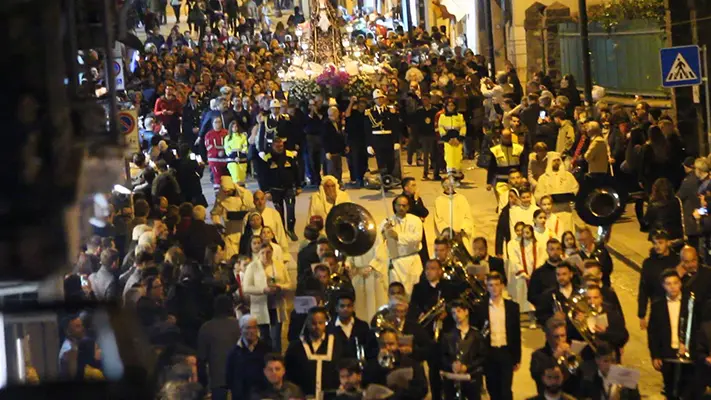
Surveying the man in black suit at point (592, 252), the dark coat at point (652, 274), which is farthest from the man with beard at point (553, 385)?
the man in black suit at point (592, 252)

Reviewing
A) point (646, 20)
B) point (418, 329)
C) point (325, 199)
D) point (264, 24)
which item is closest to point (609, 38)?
point (646, 20)

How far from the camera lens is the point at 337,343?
40.4ft

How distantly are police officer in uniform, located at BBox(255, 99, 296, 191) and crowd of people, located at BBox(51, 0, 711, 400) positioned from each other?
5 centimetres

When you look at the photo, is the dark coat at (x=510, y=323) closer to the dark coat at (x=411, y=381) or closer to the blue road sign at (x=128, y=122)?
the dark coat at (x=411, y=381)

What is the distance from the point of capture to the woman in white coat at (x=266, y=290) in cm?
1462

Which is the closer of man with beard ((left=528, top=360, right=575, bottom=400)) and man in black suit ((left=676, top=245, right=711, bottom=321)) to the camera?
man with beard ((left=528, top=360, right=575, bottom=400))

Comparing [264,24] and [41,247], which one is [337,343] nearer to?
[41,247]

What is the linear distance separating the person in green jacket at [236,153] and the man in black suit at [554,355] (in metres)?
13.0

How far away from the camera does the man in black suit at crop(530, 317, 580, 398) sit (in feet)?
36.7

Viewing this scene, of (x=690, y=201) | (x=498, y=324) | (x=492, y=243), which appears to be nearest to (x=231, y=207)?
(x=492, y=243)

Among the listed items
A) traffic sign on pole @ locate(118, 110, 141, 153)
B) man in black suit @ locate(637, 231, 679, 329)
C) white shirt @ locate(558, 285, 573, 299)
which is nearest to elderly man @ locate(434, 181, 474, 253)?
man in black suit @ locate(637, 231, 679, 329)

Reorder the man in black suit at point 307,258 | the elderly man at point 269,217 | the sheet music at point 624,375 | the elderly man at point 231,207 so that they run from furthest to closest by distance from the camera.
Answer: the elderly man at point 231,207 < the elderly man at point 269,217 < the man in black suit at point 307,258 < the sheet music at point 624,375

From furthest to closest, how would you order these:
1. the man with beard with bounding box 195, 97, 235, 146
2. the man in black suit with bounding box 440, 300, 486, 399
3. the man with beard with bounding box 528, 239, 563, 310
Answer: the man with beard with bounding box 195, 97, 235, 146 < the man with beard with bounding box 528, 239, 563, 310 < the man in black suit with bounding box 440, 300, 486, 399

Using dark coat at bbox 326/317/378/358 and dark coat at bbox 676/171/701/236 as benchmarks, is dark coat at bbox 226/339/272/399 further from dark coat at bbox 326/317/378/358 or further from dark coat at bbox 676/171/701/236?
dark coat at bbox 676/171/701/236
